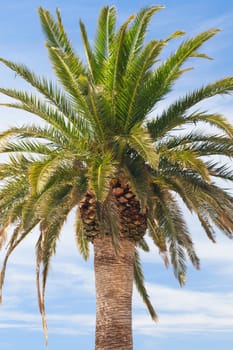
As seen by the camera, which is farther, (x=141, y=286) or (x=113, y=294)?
(x=141, y=286)

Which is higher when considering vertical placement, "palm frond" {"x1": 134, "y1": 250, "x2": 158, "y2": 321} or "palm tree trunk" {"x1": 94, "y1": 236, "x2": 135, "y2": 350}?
"palm frond" {"x1": 134, "y1": 250, "x2": 158, "y2": 321}

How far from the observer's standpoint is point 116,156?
20703 mm

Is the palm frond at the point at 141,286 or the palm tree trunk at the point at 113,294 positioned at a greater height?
the palm frond at the point at 141,286

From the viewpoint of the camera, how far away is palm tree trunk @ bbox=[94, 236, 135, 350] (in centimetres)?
2053

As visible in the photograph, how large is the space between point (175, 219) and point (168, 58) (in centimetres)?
464

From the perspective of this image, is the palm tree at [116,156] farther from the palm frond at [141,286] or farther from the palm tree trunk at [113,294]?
the palm frond at [141,286]

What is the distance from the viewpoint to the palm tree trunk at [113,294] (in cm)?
2053

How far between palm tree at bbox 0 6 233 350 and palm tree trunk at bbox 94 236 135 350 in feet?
0.09

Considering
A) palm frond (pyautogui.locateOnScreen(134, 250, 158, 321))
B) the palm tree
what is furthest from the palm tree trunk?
palm frond (pyautogui.locateOnScreen(134, 250, 158, 321))

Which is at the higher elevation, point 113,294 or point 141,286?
point 141,286

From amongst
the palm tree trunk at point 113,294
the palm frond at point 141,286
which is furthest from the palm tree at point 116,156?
the palm frond at point 141,286

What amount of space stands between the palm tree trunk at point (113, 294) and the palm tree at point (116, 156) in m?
0.03

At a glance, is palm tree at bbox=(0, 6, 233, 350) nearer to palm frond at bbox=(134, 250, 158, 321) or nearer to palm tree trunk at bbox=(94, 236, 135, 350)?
palm tree trunk at bbox=(94, 236, 135, 350)

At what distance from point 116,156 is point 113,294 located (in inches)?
151
